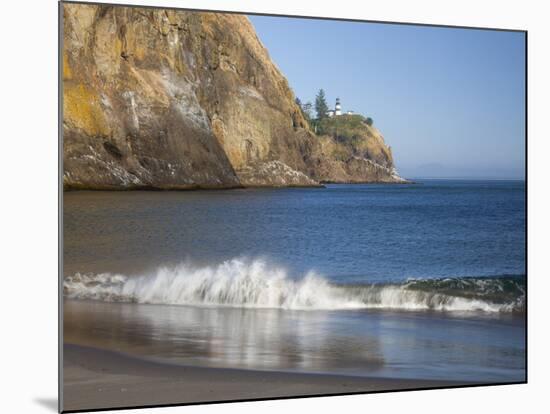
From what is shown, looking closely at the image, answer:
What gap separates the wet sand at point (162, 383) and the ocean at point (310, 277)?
0.08m

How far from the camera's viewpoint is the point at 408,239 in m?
9.02

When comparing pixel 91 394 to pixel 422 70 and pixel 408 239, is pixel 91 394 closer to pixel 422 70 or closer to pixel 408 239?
pixel 408 239

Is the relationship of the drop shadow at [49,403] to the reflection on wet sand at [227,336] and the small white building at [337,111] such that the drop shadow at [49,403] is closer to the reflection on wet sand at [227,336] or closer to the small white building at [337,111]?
the reflection on wet sand at [227,336]

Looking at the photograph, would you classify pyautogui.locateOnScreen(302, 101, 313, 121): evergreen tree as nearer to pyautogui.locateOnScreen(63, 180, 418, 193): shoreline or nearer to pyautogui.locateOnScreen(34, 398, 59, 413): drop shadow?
pyautogui.locateOnScreen(63, 180, 418, 193): shoreline

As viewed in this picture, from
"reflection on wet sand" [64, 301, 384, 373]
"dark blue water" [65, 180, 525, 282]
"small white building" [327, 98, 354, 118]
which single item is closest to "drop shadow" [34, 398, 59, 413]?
"reflection on wet sand" [64, 301, 384, 373]

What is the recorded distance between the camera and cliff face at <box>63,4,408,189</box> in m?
8.22

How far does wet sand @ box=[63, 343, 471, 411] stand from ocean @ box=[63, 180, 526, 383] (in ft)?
0.27

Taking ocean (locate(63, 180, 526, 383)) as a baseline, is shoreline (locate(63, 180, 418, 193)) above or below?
above

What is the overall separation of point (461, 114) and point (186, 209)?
2.31m

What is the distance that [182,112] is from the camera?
8.74 meters

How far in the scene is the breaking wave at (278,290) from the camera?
27.5 feet

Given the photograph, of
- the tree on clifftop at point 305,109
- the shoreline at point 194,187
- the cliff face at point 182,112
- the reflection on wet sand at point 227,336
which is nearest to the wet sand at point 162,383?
the reflection on wet sand at point 227,336

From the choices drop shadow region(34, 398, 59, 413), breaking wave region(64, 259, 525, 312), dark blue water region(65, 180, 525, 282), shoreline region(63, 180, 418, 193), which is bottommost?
drop shadow region(34, 398, 59, 413)

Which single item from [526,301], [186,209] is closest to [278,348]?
[186,209]
